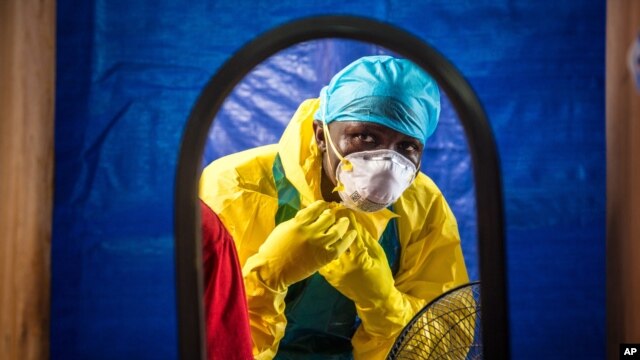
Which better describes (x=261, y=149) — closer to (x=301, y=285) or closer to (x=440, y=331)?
(x=301, y=285)

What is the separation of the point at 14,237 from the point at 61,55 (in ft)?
1.31

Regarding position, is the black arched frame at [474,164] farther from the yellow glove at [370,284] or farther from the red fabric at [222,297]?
the yellow glove at [370,284]

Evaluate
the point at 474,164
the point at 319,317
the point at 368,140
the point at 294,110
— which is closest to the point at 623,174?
the point at 474,164

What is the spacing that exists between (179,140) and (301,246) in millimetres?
372

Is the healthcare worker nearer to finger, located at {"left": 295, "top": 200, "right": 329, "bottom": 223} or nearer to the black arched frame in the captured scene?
finger, located at {"left": 295, "top": 200, "right": 329, "bottom": 223}

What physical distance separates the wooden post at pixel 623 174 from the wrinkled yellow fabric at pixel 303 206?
0.58 meters

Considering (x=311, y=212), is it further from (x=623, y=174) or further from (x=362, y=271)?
(x=623, y=174)

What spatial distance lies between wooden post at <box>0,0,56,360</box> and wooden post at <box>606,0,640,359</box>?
44.3 inches

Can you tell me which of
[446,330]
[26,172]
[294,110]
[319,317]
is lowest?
A: [319,317]

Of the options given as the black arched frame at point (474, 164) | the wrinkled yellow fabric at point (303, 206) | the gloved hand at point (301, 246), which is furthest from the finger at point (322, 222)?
the black arched frame at point (474, 164)

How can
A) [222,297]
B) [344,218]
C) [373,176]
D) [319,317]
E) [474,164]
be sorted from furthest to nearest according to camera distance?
1. [319,317]
2. [344,218]
3. [373,176]
4. [222,297]
5. [474,164]

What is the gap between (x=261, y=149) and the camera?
5.72 feet

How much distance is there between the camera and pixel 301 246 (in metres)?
1.56

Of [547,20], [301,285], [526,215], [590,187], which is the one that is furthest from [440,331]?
[547,20]
